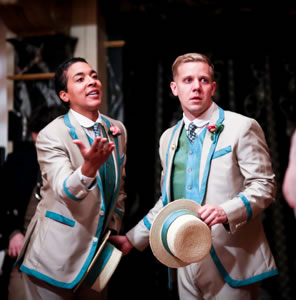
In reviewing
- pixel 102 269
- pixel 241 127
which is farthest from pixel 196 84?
pixel 102 269

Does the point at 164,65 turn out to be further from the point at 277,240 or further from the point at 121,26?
the point at 277,240

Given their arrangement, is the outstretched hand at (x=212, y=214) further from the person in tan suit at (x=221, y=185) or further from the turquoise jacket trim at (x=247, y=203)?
the turquoise jacket trim at (x=247, y=203)

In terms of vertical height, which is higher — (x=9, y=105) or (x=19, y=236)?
(x=9, y=105)

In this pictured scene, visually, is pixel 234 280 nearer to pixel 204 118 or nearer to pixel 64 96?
pixel 204 118

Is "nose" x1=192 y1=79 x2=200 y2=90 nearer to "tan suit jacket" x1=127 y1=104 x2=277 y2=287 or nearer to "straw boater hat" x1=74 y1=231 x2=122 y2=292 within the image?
"tan suit jacket" x1=127 y1=104 x2=277 y2=287

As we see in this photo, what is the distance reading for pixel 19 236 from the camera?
239 centimetres

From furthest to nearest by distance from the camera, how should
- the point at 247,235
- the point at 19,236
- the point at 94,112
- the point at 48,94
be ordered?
the point at 48,94 → the point at 19,236 → the point at 94,112 → the point at 247,235

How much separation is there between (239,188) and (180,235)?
395mm

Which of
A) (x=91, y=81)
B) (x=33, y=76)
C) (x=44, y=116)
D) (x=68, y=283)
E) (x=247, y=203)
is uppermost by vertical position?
(x=33, y=76)

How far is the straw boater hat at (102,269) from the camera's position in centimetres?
203

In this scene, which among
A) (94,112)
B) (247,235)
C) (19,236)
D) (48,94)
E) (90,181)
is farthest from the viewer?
(48,94)

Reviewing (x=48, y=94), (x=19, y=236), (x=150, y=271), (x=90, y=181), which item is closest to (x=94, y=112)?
(x=90, y=181)

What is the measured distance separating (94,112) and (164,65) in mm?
1335

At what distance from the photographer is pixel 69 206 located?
2014 millimetres
